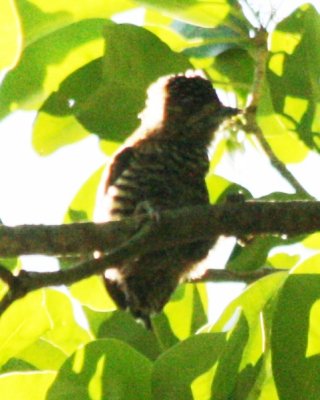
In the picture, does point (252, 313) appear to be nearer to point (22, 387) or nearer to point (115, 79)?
point (22, 387)

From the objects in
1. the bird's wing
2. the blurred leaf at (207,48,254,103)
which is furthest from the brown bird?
the blurred leaf at (207,48,254,103)

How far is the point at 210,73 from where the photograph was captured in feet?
10.6

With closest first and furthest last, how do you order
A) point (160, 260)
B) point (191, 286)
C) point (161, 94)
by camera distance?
1. point (191, 286)
2. point (160, 260)
3. point (161, 94)

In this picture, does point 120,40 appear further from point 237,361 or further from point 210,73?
point 237,361

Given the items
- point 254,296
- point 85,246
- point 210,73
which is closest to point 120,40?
point 210,73

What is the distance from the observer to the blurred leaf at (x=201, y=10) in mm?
2820

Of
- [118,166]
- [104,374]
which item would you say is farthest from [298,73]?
[104,374]

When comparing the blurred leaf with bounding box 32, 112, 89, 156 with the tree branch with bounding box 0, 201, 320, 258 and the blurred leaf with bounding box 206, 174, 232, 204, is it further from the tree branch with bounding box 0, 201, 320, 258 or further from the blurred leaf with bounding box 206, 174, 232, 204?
the tree branch with bounding box 0, 201, 320, 258

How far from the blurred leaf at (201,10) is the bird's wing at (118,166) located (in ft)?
1.81

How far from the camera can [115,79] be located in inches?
118

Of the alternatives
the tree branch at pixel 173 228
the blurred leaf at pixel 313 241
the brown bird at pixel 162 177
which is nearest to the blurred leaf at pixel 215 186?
the brown bird at pixel 162 177

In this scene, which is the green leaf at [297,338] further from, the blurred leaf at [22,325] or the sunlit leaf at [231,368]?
the blurred leaf at [22,325]

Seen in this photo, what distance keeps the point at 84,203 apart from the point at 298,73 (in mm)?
720

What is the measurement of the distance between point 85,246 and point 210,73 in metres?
1.03
